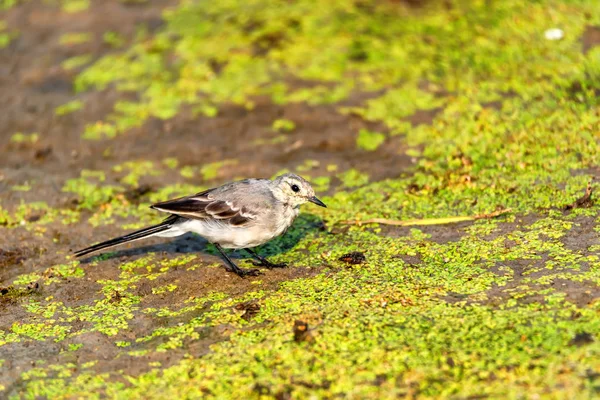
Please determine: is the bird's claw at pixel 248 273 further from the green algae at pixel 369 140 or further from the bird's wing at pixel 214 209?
the green algae at pixel 369 140

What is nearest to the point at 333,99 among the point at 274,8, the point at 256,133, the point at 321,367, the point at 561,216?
the point at 256,133

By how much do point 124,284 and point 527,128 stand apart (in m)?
5.25

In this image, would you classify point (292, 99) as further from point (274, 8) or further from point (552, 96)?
point (552, 96)

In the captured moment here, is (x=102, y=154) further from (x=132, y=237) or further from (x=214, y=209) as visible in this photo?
(x=214, y=209)

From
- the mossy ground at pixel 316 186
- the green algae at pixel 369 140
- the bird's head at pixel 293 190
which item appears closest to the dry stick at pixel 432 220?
the mossy ground at pixel 316 186

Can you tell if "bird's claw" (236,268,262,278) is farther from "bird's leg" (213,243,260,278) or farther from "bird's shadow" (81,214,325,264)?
"bird's shadow" (81,214,325,264)

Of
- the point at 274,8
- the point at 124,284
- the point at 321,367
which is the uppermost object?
the point at 274,8

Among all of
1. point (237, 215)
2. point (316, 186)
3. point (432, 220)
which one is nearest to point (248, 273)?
point (237, 215)

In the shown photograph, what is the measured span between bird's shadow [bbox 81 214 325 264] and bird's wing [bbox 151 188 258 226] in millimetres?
634

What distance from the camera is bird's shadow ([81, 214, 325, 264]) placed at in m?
7.89

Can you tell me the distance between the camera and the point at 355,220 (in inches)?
317

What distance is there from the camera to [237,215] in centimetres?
733

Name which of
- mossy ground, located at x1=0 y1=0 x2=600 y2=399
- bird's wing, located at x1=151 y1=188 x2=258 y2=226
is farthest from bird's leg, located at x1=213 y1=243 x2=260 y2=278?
bird's wing, located at x1=151 y1=188 x2=258 y2=226

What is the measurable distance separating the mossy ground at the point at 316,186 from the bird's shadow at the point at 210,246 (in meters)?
0.04
